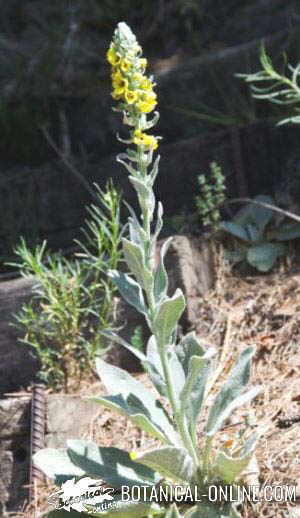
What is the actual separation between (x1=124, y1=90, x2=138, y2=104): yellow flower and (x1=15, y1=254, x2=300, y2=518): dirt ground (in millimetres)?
971

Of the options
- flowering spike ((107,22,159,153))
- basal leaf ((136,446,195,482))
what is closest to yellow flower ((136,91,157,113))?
flowering spike ((107,22,159,153))

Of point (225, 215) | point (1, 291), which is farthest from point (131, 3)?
point (1, 291)

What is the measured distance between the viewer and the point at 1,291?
2908 mm

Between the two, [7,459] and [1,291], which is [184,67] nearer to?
[1,291]

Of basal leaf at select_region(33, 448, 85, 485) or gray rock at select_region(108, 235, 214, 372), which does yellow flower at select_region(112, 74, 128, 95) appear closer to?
basal leaf at select_region(33, 448, 85, 485)

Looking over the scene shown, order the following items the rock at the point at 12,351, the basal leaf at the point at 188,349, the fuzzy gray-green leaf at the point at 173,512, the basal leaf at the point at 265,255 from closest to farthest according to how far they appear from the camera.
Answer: the fuzzy gray-green leaf at the point at 173,512
the basal leaf at the point at 188,349
the rock at the point at 12,351
the basal leaf at the point at 265,255

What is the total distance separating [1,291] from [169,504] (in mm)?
1268

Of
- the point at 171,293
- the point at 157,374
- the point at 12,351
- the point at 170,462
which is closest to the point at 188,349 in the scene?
the point at 157,374

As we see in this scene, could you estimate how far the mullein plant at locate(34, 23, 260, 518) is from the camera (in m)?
1.83

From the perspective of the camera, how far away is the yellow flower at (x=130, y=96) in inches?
71.9

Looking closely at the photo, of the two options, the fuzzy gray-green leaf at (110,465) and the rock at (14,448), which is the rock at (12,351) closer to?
the rock at (14,448)

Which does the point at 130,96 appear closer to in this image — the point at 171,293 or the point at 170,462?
the point at 170,462

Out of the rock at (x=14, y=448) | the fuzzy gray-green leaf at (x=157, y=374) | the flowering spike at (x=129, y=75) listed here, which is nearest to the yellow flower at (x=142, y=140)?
the flowering spike at (x=129, y=75)

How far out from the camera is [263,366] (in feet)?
8.38
